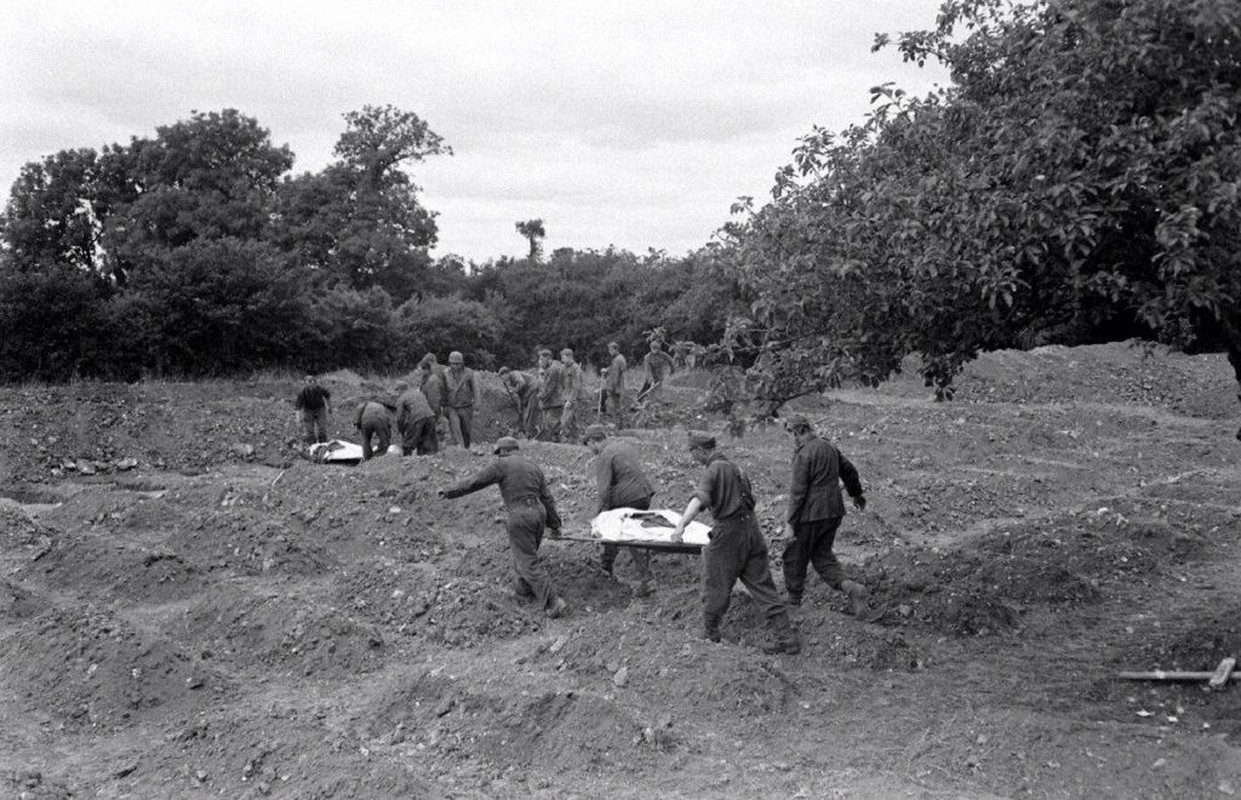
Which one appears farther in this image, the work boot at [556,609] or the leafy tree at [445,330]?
the leafy tree at [445,330]

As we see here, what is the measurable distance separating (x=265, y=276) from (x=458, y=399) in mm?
10599

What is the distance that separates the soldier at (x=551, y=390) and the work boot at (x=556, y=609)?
10.3 metres

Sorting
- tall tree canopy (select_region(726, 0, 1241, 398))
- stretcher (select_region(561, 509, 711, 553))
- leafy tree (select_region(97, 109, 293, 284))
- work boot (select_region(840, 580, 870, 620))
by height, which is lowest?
work boot (select_region(840, 580, 870, 620))

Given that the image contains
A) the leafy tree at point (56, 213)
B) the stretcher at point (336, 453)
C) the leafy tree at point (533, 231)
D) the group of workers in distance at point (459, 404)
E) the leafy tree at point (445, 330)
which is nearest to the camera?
the group of workers in distance at point (459, 404)

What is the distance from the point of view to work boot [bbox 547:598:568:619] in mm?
10359

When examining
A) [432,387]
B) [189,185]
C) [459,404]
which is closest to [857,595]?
[459,404]

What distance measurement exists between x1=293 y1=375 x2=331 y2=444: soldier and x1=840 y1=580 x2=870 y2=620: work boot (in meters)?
11.3

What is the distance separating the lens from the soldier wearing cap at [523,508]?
10.3 metres

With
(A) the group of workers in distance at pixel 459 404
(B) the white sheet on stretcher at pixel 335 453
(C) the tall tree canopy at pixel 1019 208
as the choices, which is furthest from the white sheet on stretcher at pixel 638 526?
(B) the white sheet on stretcher at pixel 335 453

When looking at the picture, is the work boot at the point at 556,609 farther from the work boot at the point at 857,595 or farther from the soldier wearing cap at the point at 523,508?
the work boot at the point at 857,595

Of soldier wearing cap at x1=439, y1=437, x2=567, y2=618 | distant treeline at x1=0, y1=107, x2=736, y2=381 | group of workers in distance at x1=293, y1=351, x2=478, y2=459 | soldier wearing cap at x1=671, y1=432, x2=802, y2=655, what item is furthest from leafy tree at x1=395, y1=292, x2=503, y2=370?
soldier wearing cap at x1=671, y1=432, x2=802, y2=655

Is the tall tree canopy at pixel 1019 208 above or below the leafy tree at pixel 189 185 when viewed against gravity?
below

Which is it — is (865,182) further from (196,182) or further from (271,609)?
(196,182)

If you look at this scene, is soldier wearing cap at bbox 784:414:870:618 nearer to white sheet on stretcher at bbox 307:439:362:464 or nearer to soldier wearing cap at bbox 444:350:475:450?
soldier wearing cap at bbox 444:350:475:450
